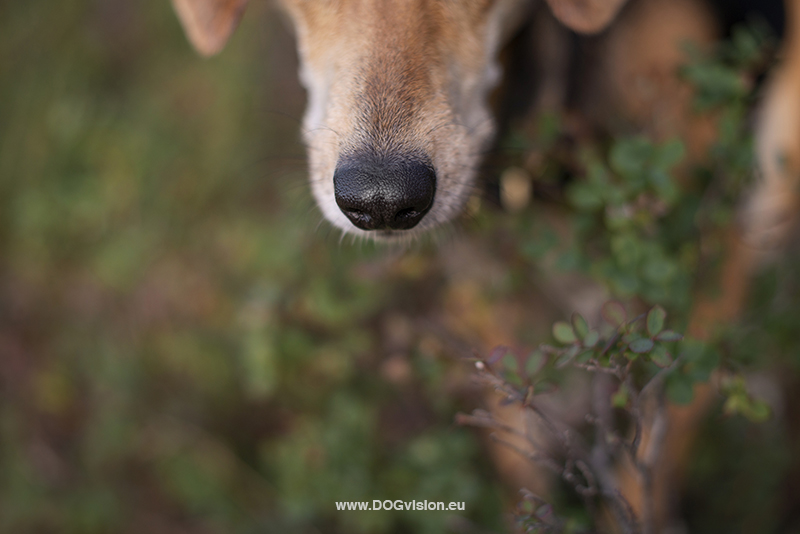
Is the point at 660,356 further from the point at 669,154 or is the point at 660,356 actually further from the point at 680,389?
the point at 669,154

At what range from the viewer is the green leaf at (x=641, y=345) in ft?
3.52

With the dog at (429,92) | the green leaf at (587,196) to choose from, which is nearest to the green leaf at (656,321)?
the green leaf at (587,196)

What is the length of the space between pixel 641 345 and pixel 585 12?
1.01 m

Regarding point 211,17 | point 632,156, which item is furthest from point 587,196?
point 211,17

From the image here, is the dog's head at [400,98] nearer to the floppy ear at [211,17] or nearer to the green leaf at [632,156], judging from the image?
the floppy ear at [211,17]

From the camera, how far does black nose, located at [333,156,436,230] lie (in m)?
1.28

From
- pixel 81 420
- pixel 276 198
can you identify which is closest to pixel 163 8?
pixel 276 198

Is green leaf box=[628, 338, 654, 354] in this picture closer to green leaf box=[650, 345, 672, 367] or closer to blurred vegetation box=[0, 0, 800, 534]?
green leaf box=[650, 345, 672, 367]

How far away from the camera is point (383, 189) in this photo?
50.2 inches

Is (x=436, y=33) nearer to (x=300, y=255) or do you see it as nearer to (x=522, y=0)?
(x=522, y=0)

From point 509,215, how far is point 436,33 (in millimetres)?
634

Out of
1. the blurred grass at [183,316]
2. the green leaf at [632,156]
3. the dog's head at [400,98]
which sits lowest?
the blurred grass at [183,316]

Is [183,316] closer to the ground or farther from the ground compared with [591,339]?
closer to the ground

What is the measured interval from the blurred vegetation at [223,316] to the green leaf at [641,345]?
1.22ft
